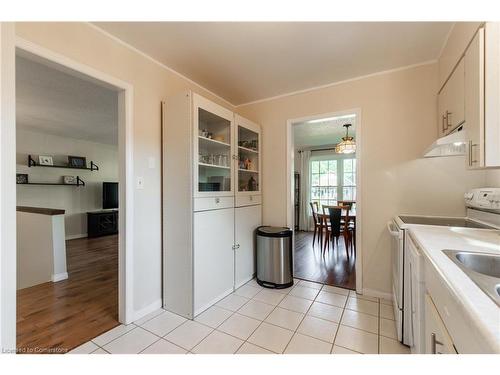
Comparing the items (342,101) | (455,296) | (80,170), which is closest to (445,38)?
(342,101)

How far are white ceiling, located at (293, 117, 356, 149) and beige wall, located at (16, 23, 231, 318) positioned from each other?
93.1 inches

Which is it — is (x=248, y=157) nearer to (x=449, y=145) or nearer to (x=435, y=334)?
(x=449, y=145)

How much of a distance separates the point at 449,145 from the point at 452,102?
308 mm

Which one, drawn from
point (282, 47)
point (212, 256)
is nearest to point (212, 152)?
point (212, 256)

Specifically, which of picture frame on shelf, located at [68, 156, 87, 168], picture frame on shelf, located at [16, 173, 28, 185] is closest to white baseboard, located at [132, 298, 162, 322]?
picture frame on shelf, located at [16, 173, 28, 185]

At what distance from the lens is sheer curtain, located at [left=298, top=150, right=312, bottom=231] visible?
19.8 feet

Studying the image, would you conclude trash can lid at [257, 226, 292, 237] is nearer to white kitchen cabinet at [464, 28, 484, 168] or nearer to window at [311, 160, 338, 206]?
white kitchen cabinet at [464, 28, 484, 168]

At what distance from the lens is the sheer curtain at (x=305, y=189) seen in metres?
6.05

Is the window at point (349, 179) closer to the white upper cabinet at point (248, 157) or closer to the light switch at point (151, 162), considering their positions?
the white upper cabinet at point (248, 157)

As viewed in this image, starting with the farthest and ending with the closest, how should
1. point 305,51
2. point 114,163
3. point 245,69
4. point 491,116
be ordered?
point 114,163, point 245,69, point 305,51, point 491,116

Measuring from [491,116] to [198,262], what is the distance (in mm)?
2119

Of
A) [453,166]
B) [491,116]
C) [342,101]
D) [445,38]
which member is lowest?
[453,166]

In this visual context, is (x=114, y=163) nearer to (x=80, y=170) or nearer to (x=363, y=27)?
(x=80, y=170)
